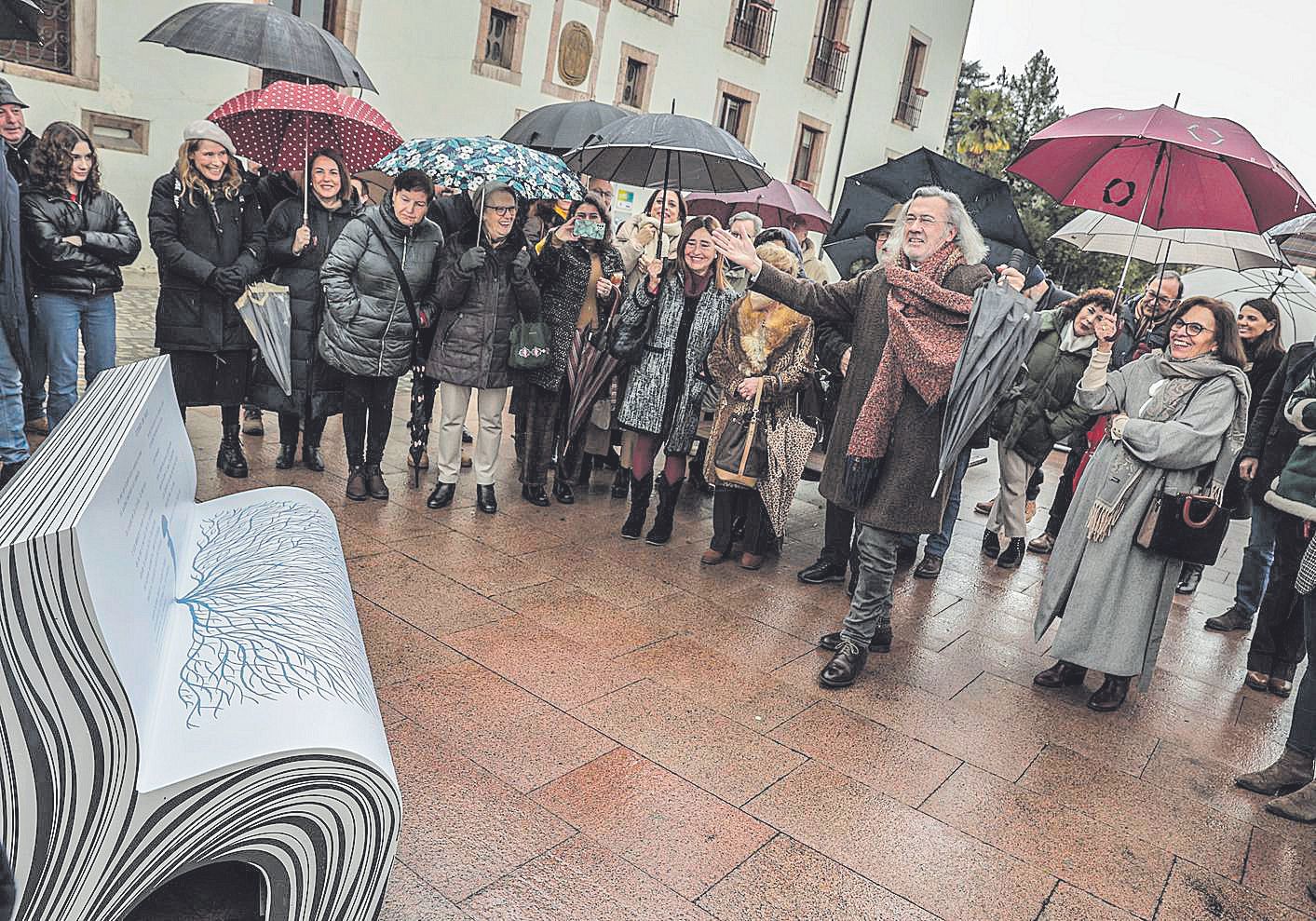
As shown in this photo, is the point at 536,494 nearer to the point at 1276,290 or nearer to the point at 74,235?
the point at 74,235

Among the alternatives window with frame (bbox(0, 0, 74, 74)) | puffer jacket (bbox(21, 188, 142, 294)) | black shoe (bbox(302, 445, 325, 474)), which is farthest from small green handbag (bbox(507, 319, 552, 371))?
window with frame (bbox(0, 0, 74, 74))

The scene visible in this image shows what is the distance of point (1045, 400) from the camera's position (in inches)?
240

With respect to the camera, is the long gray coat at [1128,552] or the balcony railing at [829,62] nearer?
the long gray coat at [1128,552]

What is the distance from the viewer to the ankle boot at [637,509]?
5820 millimetres

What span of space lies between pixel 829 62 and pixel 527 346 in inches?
850

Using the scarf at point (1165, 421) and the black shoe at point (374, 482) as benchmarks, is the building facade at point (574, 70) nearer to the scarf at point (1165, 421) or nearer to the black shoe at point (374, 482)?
the black shoe at point (374, 482)

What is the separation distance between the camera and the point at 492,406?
5797 mm

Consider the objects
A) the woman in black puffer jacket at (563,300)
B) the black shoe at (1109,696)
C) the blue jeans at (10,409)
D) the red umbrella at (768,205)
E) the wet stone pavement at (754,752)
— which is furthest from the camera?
the red umbrella at (768,205)

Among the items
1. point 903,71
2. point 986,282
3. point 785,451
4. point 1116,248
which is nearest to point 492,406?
point 785,451

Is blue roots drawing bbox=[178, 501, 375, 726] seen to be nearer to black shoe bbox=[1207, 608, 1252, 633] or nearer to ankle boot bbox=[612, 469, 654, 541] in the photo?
ankle boot bbox=[612, 469, 654, 541]

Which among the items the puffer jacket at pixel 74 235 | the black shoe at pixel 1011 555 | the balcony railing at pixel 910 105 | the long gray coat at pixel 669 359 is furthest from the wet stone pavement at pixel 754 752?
the balcony railing at pixel 910 105

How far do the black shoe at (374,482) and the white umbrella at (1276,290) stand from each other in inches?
207

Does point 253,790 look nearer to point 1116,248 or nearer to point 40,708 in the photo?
point 40,708

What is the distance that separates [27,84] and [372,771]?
1272cm
